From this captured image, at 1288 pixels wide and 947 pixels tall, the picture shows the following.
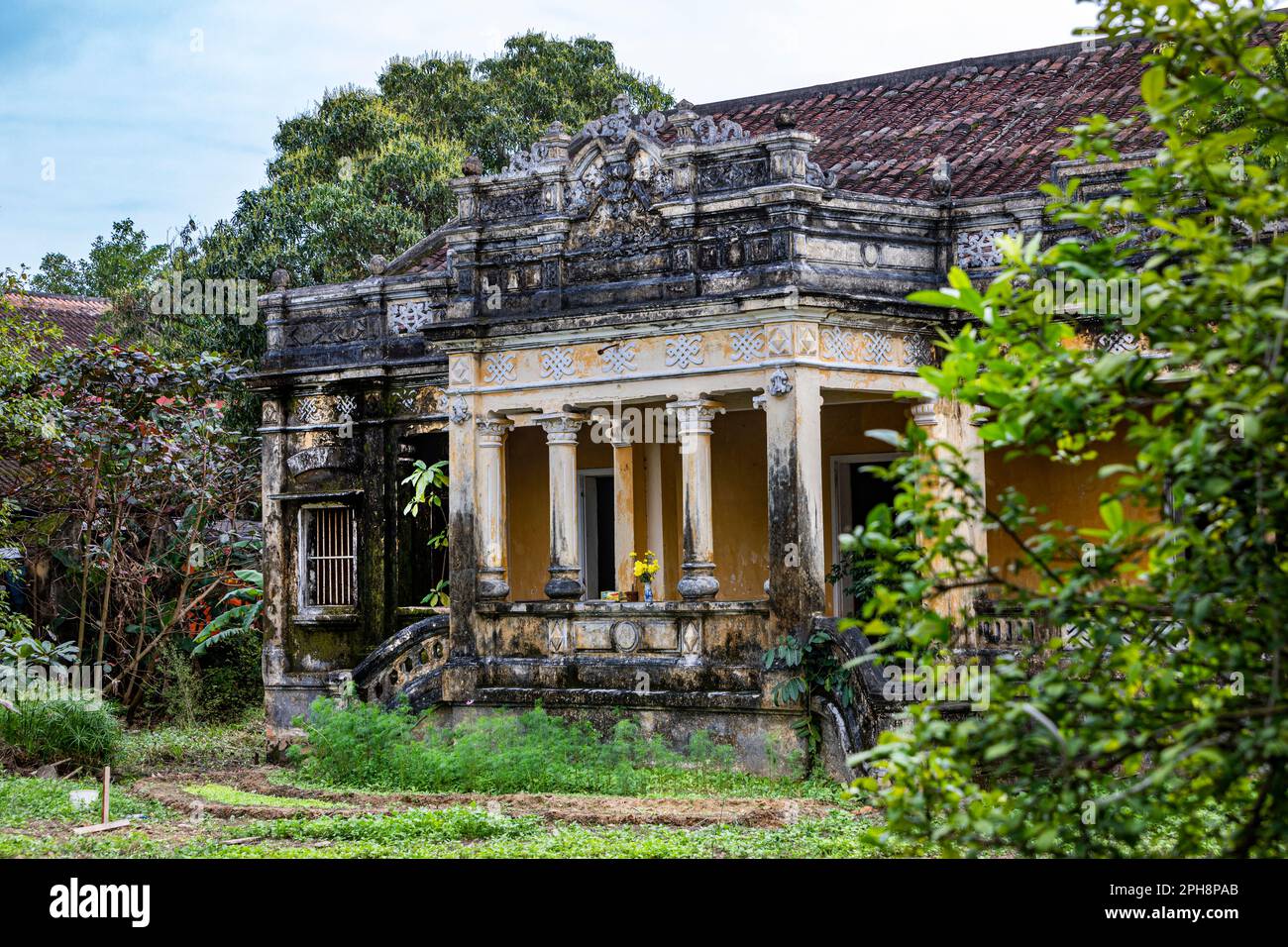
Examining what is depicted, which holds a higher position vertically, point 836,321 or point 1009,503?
point 836,321

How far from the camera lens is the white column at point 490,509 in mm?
13836

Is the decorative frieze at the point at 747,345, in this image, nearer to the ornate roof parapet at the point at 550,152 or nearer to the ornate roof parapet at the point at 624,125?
the ornate roof parapet at the point at 624,125

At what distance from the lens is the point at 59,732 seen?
13.5 meters

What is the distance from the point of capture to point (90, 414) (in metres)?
16.3

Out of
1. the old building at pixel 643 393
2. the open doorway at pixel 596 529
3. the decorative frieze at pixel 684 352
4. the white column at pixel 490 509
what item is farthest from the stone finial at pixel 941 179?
the open doorway at pixel 596 529

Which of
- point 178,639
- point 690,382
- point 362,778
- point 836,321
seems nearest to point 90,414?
point 178,639

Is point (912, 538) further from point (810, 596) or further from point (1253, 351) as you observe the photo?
point (810, 596)

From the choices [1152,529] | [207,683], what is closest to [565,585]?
[207,683]

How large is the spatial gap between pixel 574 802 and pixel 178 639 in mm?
9149

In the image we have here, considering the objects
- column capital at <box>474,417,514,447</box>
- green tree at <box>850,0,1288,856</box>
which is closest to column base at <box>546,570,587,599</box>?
column capital at <box>474,417,514,447</box>

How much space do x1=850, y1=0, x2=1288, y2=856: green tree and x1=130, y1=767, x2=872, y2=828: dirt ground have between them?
6008mm

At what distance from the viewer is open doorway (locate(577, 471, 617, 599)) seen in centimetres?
1678

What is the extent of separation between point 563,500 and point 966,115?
19.9 feet

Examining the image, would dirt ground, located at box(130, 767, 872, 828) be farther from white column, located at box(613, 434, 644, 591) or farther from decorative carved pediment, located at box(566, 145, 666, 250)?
decorative carved pediment, located at box(566, 145, 666, 250)
